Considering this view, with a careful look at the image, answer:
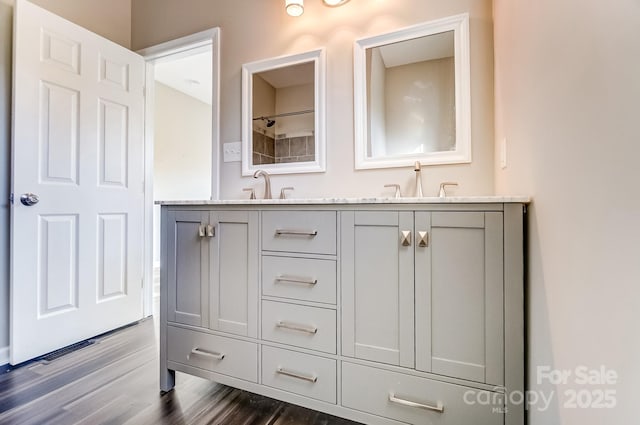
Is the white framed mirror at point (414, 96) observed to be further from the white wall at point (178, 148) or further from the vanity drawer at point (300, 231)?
the white wall at point (178, 148)

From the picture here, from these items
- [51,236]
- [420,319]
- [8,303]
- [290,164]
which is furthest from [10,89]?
[420,319]

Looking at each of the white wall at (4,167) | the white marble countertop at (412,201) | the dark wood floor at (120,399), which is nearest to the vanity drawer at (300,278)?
the white marble countertop at (412,201)

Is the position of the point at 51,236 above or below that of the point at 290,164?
below

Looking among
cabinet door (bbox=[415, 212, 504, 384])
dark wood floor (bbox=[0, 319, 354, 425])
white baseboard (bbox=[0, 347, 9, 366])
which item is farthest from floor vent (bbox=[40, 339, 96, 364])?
cabinet door (bbox=[415, 212, 504, 384])

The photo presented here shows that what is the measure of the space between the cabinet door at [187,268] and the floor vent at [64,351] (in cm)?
97

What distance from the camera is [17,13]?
5.83ft

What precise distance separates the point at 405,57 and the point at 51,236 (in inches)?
94.2

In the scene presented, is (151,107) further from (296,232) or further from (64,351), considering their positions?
(296,232)

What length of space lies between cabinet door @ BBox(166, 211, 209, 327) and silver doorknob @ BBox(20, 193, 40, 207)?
37.8 inches

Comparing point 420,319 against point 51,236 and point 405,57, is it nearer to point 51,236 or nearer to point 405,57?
point 405,57

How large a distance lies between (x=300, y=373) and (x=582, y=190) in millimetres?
1136

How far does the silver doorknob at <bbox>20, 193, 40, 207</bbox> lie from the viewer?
70.4 inches

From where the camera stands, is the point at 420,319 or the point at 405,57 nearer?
the point at 420,319

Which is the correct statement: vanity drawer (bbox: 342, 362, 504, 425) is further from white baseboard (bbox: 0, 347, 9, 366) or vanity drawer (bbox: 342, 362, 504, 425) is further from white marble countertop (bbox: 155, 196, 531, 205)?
white baseboard (bbox: 0, 347, 9, 366)
